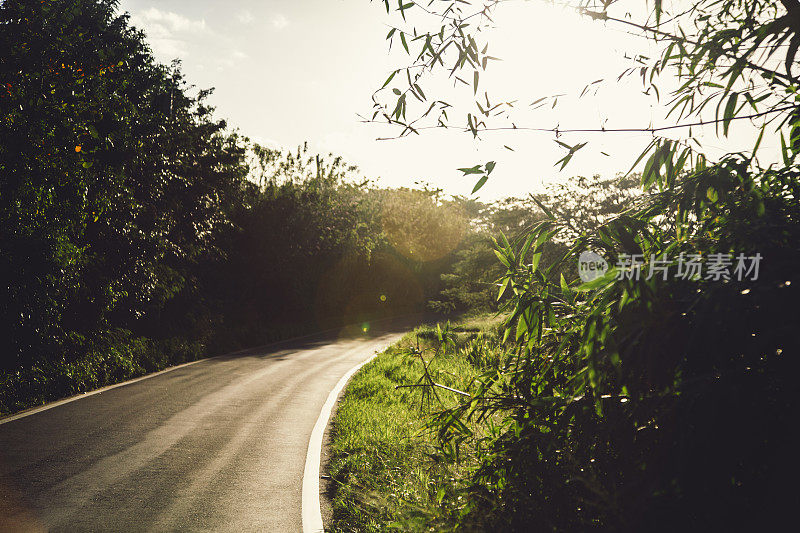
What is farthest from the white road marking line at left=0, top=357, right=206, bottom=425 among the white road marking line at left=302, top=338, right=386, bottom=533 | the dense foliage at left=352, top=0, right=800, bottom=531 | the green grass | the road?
the dense foliage at left=352, top=0, right=800, bottom=531

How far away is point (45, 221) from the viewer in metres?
10.5

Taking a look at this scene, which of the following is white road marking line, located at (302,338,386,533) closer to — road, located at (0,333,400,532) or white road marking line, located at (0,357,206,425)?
road, located at (0,333,400,532)

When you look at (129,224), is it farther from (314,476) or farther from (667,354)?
(667,354)

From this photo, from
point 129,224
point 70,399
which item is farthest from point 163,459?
point 129,224

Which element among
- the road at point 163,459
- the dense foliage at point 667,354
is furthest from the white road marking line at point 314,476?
the dense foliage at point 667,354

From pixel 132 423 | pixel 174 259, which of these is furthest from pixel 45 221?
pixel 174 259

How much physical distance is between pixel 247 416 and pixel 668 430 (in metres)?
8.83

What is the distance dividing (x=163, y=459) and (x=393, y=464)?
3.41m

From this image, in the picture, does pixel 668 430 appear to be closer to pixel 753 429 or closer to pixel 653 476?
pixel 653 476

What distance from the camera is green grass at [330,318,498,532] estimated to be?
404cm

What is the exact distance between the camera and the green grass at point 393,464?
404cm

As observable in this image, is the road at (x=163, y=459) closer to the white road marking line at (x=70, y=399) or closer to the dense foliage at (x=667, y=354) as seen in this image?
the white road marking line at (x=70, y=399)

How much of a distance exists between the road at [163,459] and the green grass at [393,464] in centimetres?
64

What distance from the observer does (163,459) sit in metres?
6.98
